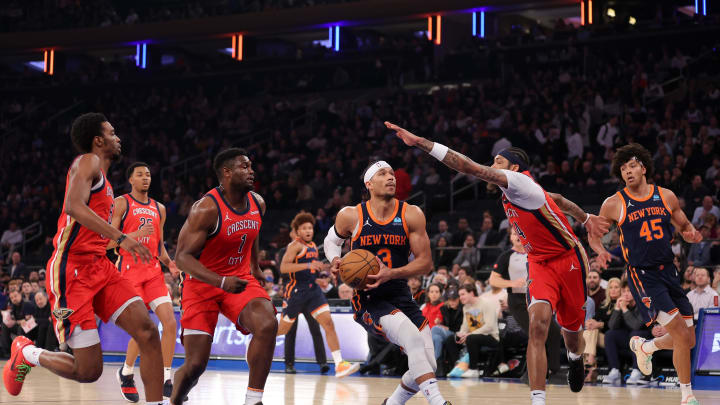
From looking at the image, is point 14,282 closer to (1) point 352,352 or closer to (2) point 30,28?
(1) point 352,352

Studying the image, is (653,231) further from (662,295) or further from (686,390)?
(686,390)

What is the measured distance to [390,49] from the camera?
30516 millimetres

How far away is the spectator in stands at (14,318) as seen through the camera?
61.2 ft

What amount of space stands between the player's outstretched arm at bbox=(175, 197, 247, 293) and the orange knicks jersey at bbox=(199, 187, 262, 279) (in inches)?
2.5

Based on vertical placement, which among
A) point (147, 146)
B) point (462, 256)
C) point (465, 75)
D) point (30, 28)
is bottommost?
point (462, 256)

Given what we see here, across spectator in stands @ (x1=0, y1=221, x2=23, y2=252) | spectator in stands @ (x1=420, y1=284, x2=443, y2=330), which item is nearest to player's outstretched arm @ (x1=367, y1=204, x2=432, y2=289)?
spectator in stands @ (x1=420, y1=284, x2=443, y2=330)

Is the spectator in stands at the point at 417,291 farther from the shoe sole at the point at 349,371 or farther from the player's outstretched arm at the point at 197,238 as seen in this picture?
the player's outstretched arm at the point at 197,238

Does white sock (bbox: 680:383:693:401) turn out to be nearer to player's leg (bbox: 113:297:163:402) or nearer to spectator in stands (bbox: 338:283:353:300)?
player's leg (bbox: 113:297:163:402)

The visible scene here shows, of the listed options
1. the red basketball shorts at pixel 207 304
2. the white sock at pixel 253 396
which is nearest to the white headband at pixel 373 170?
the red basketball shorts at pixel 207 304

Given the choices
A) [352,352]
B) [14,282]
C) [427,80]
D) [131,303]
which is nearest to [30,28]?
[427,80]

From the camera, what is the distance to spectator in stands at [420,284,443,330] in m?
14.0

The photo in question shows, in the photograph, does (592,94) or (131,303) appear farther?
(592,94)

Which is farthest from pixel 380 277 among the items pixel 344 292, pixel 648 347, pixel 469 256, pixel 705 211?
pixel 705 211

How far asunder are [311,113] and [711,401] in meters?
21.4
